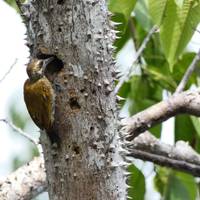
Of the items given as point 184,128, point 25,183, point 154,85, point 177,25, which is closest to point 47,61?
point 177,25

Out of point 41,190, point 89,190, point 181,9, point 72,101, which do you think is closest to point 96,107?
point 72,101

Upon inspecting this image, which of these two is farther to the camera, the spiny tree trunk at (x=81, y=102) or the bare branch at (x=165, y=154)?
the bare branch at (x=165, y=154)

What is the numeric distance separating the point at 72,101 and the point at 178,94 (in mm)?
820

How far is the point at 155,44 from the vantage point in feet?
13.5

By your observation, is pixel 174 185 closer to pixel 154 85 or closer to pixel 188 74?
pixel 154 85

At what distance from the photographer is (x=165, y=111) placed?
3.43 meters

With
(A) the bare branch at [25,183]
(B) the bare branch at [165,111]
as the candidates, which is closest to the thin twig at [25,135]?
(A) the bare branch at [25,183]

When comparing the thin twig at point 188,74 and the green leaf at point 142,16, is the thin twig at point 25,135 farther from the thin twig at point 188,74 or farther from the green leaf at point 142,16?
the green leaf at point 142,16

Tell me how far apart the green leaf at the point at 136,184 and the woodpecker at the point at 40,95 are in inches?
32.0

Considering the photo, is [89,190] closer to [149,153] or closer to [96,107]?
[96,107]

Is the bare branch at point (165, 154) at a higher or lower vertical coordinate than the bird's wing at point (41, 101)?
lower

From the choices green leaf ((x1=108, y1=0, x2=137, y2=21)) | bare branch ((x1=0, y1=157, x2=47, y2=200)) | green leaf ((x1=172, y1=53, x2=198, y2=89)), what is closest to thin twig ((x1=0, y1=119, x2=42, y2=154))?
bare branch ((x1=0, y1=157, x2=47, y2=200))

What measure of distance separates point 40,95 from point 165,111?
773 mm

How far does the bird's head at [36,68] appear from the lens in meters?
2.73
